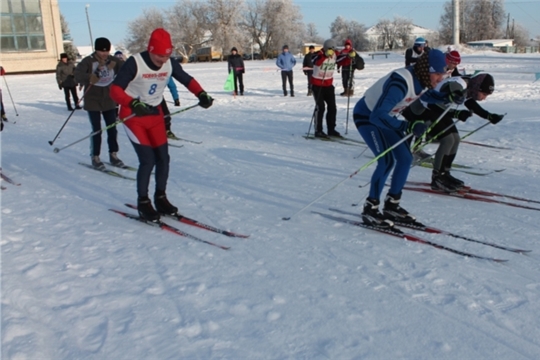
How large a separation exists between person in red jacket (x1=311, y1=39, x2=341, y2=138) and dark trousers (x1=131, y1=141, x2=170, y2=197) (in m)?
4.60

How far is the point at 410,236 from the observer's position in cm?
392

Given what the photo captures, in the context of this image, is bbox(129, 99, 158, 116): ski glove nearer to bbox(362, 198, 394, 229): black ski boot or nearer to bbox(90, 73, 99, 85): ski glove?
bbox(362, 198, 394, 229): black ski boot

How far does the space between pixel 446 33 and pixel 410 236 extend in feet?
266

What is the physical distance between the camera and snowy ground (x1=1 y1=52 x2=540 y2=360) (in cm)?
243

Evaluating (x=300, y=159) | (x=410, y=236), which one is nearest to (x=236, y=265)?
(x=410, y=236)

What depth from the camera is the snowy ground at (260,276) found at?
2.43 m

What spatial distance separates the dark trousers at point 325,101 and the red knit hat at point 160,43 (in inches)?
193

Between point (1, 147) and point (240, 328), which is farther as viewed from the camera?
point (1, 147)

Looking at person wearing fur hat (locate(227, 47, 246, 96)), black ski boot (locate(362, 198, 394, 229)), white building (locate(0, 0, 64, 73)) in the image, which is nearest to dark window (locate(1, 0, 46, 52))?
white building (locate(0, 0, 64, 73))

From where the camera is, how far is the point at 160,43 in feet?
12.7

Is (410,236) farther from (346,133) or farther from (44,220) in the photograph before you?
(346,133)

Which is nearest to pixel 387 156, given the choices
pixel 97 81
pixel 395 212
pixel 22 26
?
pixel 395 212

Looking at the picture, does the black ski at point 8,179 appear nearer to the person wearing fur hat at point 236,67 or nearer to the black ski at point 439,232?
the black ski at point 439,232

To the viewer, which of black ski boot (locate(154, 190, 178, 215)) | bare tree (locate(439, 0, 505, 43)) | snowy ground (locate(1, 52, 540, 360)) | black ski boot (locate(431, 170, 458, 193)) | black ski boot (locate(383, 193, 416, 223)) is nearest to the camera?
snowy ground (locate(1, 52, 540, 360))
